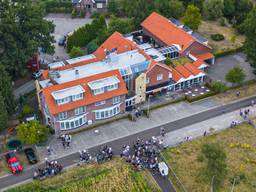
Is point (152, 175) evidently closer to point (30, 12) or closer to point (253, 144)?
point (253, 144)

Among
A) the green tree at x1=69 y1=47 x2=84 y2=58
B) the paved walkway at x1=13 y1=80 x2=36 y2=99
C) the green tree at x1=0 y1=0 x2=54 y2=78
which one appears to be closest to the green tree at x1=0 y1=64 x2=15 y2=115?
the green tree at x1=0 y1=0 x2=54 y2=78

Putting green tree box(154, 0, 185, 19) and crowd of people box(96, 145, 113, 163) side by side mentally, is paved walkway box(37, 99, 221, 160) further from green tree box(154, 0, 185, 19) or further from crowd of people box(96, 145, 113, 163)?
green tree box(154, 0, 185, 19)

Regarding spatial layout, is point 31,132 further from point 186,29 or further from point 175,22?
point 175,22

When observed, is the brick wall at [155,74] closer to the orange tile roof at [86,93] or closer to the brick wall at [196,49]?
the orange tile roof at [86,93]

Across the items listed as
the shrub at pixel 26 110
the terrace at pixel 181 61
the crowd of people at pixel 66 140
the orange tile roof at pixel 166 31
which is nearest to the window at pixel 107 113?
the crowd of people at pixel 66 140

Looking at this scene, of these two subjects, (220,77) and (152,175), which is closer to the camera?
(152,175)

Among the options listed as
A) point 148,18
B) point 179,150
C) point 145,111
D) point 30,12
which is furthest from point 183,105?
point 30,12

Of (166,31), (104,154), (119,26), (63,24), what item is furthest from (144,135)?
(63,24)
